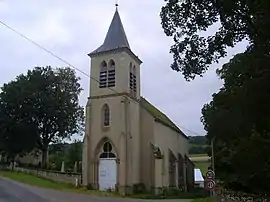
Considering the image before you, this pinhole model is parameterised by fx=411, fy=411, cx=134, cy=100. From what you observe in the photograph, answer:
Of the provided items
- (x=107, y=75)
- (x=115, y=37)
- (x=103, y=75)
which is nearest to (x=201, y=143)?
(x=107, y=75)

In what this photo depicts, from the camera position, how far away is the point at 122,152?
3894 centimetres

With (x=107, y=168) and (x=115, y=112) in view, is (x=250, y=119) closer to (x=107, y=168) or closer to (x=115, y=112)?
(x=107, y=168)

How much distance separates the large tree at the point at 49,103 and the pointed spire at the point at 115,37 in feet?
37.0

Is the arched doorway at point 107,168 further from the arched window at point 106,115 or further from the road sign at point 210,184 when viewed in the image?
the road sign at point 210,184

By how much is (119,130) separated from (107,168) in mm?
3852

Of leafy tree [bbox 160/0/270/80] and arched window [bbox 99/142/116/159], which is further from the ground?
leafy tree [bbox 160/0/270/80]

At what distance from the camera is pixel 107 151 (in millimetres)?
40531

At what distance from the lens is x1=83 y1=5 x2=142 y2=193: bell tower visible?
39.4 metres

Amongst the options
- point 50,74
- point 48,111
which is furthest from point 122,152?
point 50,74

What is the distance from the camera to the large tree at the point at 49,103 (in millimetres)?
50719

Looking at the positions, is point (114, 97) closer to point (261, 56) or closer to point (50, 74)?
point (50, 74)

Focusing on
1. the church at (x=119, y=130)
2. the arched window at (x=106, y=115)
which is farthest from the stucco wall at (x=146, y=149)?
the arched window at (x=106, y=115)

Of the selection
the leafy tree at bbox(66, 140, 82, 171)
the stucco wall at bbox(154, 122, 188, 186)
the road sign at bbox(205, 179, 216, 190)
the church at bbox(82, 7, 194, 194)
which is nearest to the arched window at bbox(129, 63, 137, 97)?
the church at bbox(82, 7, 194, 194)

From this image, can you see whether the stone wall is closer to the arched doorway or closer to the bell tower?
the bell tower
